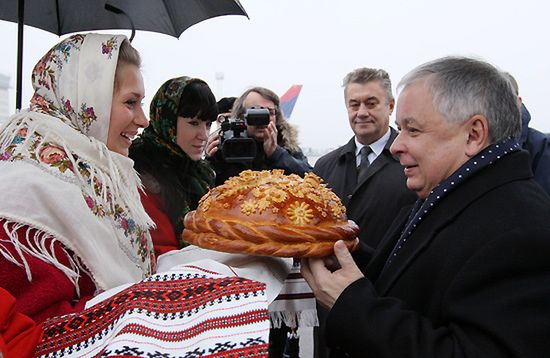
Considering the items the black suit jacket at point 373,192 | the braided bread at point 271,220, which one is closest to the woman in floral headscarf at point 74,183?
the braided bread at point 271,220

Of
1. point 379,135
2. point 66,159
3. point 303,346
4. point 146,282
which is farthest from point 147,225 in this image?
point 303,346

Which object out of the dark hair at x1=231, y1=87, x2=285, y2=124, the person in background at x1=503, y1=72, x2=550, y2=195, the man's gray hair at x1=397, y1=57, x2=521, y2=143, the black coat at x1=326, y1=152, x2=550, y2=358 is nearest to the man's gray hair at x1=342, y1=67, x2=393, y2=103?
the dark hair at x1=231, y1=87, x2=285, y2=124

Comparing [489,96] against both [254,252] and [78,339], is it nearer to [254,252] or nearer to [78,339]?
[254,252]

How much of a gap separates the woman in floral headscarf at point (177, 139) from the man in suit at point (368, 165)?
110 cm

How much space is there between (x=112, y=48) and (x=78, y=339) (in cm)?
119

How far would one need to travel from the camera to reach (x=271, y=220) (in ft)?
5.11

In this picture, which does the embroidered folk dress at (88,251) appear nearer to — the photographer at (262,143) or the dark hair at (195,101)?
the dark hair at (195,101)

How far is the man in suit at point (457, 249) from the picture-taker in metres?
1.23

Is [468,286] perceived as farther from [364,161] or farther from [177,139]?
[364,161]

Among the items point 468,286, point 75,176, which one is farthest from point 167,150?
point 468,286

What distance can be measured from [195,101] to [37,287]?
1766 millimetres

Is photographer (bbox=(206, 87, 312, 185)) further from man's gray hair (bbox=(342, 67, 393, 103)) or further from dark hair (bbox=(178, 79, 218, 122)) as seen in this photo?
man's gray hair (bbox=(342, 67, 393, 103))

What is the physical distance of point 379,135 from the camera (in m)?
3.67

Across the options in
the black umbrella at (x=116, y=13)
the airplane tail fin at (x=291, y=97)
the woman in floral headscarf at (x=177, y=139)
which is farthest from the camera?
the airplane tail fin at (x=291, y=97)
